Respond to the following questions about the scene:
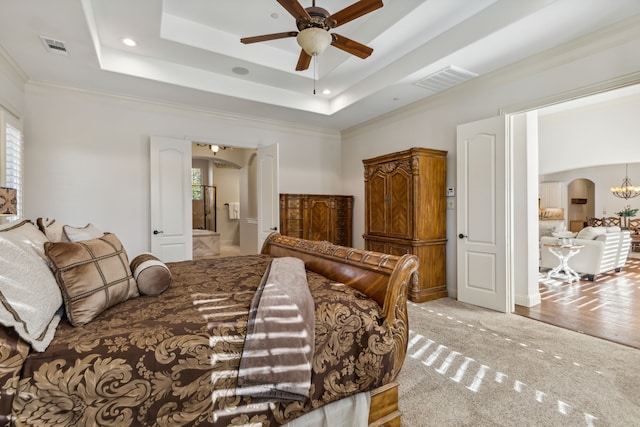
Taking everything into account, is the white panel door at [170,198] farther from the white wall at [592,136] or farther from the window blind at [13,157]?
the white wall at [592,136]

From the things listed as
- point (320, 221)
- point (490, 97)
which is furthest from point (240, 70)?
point (490, 97)

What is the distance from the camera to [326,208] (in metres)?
5.60

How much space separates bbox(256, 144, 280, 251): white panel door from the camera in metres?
4.88

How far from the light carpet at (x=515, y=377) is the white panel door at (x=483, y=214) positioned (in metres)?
0.59

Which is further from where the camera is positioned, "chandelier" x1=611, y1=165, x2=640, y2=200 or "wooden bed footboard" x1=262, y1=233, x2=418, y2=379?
"chandelier" x1=611, y1=165, x2=640, y2=200

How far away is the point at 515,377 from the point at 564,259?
4.18m

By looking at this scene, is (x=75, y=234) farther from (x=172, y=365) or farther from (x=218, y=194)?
(x=218, y=194)

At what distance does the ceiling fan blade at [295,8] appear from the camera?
6.74ft

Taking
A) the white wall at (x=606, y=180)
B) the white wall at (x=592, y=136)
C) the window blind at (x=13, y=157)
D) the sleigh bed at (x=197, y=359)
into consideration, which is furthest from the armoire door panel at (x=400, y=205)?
the white wall at (x=606, y=180)

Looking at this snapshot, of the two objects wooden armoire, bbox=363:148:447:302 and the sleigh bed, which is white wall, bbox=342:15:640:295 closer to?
wooden armoire, bbox=363:148:447:302

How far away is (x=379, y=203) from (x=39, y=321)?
3.96 m

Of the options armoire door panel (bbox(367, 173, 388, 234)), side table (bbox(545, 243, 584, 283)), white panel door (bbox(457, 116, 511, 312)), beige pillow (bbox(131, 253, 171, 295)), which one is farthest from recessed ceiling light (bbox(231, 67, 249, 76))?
side table (bbox(545, 243, 584, 283))

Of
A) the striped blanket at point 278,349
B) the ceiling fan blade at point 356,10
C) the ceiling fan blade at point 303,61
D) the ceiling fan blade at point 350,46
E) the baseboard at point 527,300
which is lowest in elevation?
the baseboard at point 527,300

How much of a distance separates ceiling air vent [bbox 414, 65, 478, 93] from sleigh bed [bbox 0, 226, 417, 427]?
9.25 ft
